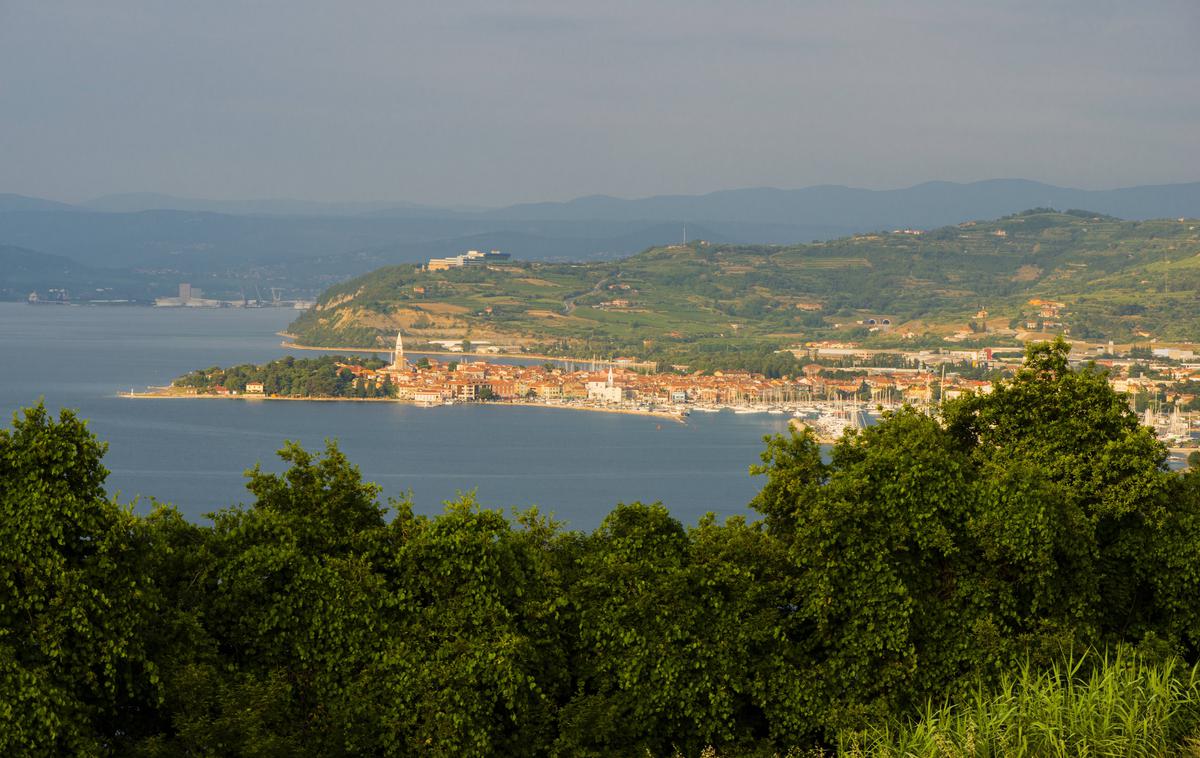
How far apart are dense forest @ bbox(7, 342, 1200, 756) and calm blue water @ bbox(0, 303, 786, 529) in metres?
16.0

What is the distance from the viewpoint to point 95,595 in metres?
7.59

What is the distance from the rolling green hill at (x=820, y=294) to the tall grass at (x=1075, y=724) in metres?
72.1

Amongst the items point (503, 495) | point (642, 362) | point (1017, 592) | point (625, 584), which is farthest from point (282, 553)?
point (642, 362)

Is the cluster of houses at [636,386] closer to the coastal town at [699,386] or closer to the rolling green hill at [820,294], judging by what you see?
the coastal town at [699,386]

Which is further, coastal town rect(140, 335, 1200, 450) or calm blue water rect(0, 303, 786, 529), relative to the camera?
coastal town rect(140, 335, 1200, 450)

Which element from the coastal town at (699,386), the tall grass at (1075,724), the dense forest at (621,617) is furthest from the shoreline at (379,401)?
the tall grass at (1075,724)

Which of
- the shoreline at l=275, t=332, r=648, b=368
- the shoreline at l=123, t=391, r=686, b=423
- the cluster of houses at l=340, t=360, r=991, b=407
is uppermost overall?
the shoreline at l=275, t=332, r=648, b=368

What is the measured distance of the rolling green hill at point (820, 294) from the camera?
88.4 meters

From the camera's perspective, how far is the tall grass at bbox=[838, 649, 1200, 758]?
6879mm

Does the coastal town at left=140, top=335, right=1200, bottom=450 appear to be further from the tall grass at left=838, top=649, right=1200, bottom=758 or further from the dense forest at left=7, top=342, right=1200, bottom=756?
the tall grass at left=838, top=649, right=1200, bottom=758

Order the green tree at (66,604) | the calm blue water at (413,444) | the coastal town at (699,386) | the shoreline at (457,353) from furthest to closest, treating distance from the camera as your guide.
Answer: the shoreline at (457,353), the coastal town at (699,386), the calm blue water at (413,444), the green tree at (66,604)

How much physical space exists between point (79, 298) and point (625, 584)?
147261 mm

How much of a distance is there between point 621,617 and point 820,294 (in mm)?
106726

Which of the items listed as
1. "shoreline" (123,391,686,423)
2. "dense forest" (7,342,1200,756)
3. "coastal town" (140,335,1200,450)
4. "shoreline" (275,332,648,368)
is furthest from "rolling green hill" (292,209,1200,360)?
"dense forest" (7,342,1200,756)
